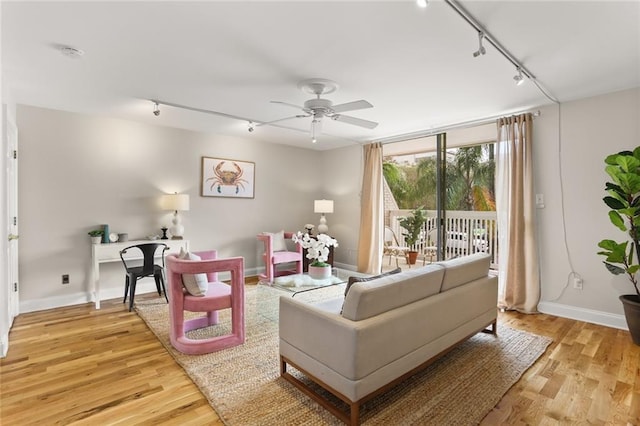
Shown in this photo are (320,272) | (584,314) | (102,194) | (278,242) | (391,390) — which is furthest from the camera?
(278,242)

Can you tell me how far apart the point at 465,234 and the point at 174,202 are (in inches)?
196

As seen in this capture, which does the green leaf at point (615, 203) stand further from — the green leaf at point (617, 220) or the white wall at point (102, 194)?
the white wall at point (102, 194)

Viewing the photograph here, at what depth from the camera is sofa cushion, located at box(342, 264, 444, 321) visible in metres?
1.84

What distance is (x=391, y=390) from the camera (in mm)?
2139

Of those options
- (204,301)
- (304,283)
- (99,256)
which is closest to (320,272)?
(304,283)

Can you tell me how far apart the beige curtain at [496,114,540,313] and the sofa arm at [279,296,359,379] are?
9.66ft

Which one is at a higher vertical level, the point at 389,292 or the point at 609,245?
the point at 609,245

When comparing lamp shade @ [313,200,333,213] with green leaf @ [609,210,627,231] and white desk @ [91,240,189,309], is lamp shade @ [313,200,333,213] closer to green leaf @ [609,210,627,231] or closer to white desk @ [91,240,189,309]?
white desk @ [91,240,189,309]

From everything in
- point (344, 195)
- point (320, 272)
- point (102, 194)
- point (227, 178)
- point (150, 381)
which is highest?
point (227, 178)

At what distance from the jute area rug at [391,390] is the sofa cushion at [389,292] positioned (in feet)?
1.98

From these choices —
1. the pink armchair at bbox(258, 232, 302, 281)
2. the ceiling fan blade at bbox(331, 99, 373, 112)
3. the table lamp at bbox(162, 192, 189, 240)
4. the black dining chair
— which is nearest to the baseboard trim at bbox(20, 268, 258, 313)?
the black dining chair

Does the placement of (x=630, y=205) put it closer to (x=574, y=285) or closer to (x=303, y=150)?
(x=574, y=285)

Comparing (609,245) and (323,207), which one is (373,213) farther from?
(609,245)

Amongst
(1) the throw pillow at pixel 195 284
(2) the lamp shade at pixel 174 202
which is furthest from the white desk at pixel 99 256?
(1) the throw pillow at pixel 195 284
